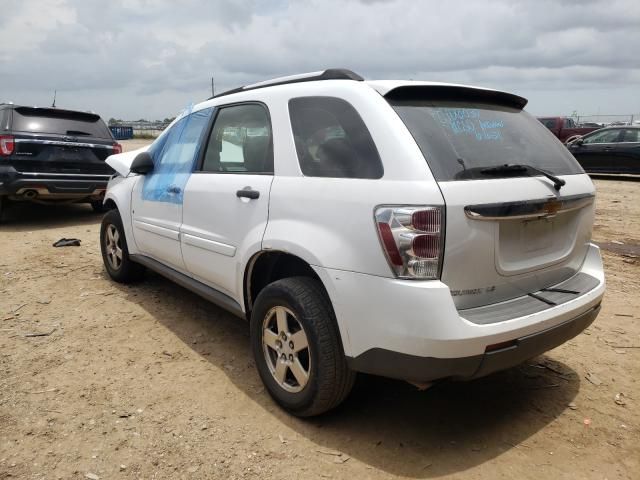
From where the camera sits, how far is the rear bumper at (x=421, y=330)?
7.06ft

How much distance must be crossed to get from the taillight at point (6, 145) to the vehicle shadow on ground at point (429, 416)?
540 centimetres

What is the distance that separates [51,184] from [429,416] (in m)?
6.83

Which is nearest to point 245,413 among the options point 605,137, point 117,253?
point 117,253

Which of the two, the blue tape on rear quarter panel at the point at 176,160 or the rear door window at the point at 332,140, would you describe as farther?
the blue tape on rear quarter panel at the point at 176,160

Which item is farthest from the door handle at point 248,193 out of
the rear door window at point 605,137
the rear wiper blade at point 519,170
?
the rear door window at point 605,137

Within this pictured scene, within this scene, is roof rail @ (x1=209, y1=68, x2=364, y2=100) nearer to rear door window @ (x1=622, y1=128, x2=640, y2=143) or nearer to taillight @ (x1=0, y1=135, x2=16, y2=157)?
taillight @ (x1=0, y1=135, x2=16, y2=157)

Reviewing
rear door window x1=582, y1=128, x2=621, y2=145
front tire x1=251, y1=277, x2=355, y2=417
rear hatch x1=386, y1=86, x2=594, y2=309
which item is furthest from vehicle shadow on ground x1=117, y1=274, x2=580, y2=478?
rear door window x1=582, y1=128, x2=621, y2=145

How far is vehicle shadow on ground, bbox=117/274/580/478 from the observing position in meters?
A: 2.49

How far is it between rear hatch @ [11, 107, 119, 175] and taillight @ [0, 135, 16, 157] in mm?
61

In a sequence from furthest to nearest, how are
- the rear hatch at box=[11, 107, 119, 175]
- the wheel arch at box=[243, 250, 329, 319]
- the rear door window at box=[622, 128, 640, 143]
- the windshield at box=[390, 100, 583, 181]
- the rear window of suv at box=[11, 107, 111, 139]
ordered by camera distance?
the rear door window at box=[622, 128, 640, 143]
the rear window of suv at box=[11, 107, 111, 139]
the rear hatch at box=[11, 107, 119, 175]
the wheel arch at box=[243, 250, 329, 319]
the windshield at box=[390, 100, 583, 181]

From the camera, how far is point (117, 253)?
16.5 feet

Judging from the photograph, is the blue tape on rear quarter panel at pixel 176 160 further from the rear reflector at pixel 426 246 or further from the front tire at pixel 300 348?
the rear reflector at pixel 426 246

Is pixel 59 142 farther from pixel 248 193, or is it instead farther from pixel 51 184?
pixel 248 193

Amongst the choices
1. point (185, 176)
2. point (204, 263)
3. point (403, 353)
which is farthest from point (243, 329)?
point (403, 353)
